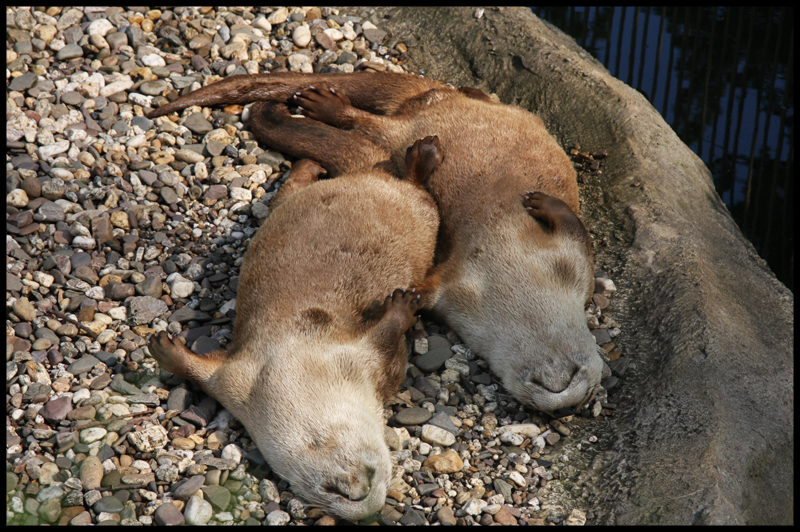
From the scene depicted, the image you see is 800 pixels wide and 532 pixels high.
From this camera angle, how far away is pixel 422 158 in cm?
349

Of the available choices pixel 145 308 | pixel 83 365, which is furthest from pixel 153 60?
pixel 83 365

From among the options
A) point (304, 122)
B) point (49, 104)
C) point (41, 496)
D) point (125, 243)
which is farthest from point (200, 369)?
point (49, 104)

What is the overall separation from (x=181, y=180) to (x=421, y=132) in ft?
4.28

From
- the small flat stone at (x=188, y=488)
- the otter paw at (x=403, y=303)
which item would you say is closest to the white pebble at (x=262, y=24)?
the otter paw at (x=403, y=303)

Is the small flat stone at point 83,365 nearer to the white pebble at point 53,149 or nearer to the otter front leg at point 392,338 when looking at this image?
the otter front leg at point 392,338

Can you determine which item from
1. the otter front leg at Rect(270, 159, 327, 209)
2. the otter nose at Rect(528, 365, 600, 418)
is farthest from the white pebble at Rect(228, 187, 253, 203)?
the otter nose at Rect(528, 365, 600, 418)

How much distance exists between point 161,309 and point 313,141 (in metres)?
1.24

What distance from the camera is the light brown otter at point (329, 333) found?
2449mm

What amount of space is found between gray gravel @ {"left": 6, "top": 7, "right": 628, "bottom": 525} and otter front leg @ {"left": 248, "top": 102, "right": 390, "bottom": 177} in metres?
0.11

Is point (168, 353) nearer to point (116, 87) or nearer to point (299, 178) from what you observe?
point (299, 178)

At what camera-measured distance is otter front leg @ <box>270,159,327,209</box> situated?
3.55m

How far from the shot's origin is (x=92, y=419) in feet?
8.98

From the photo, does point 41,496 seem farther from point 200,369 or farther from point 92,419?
point 200,369

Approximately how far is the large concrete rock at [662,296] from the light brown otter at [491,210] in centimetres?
29
